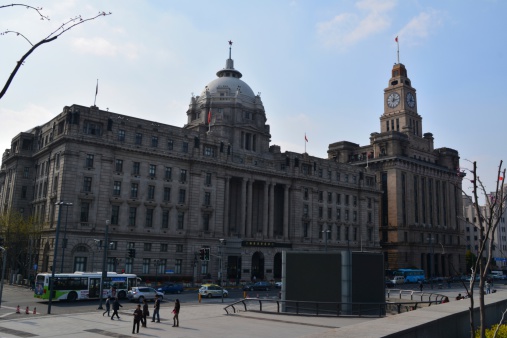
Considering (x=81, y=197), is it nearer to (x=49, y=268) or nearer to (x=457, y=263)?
(x=49, y=268)

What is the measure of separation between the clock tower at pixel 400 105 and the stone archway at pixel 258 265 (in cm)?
6170

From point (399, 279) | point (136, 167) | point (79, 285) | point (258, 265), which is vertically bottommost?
point (399, 279)

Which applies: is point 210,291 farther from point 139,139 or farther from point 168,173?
point 139,139

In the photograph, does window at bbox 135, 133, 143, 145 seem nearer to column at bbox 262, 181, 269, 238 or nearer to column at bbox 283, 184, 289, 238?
column at bbox 262, 181, 269, 238

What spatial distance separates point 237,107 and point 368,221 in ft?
130

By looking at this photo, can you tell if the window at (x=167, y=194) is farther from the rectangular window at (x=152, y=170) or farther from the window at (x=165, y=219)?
the rectangular window at (x=152, y=170)

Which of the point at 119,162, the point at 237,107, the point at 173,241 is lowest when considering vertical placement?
the point at 173,241

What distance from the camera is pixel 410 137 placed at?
391ft

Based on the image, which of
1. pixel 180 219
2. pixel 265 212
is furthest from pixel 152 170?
pixel 265 212

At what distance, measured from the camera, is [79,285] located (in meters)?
47.0

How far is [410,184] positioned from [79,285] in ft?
287

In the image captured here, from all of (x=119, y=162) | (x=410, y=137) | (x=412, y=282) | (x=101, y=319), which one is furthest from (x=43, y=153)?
(x=410, y=137)

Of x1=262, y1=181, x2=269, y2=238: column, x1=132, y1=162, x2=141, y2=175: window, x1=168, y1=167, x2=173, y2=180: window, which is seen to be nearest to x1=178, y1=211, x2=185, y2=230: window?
x1=168, y1=167, x2=173, y2=180: window

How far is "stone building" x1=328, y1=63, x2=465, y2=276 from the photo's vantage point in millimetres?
109625
